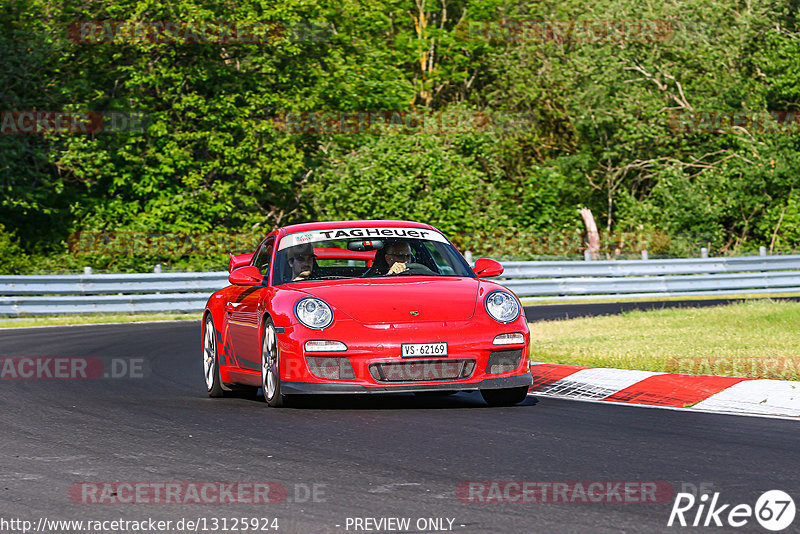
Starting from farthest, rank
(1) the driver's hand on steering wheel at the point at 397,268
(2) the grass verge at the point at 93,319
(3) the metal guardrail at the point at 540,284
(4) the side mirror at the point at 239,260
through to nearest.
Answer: (3) the metal guardrail at the point at 540,284, (2) the grass verge at the point at 93,319, (4) the side mirror at the point at 239,260, (1) the driver's hand on steering wheel at the point at 397,268

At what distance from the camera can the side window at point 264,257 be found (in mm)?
10875

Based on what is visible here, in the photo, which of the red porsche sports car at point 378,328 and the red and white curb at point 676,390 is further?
the red and white curb at point 676,390

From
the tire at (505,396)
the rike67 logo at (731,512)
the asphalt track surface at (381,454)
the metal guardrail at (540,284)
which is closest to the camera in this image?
the rike67 logo at (731,512)

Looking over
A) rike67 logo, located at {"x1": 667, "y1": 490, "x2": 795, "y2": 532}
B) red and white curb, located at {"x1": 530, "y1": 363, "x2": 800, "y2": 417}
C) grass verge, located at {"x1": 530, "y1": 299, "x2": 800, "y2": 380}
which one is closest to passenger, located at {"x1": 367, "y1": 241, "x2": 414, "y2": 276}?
red and white curb, located at {"x1": 530, "y1": 363, "x2": 800, "y2": 417}

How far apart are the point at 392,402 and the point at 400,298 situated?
1.14m

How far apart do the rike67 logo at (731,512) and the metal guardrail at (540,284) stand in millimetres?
19705

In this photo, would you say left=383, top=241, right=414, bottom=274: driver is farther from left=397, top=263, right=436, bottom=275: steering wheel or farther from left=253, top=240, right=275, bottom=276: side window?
left=253, top=240, right=275, bottom=276: side window

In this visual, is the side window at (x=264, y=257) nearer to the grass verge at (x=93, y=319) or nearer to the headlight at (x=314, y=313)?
the headlight at (x=314, y=313)

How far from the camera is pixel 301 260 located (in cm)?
1026

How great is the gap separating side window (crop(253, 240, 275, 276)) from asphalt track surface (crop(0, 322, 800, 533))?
1.19 m

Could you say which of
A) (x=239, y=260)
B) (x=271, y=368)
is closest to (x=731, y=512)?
(x=271, y=368)

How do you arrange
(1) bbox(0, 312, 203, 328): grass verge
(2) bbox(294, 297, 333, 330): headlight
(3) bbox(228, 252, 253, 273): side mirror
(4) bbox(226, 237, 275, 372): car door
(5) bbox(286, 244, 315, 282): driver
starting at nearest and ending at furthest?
(2) bbox(294, 297, 333, 330): headlight → (4) bbox(226, 237, 275, 372): car door → (5) bbox(286, 244, 315, 282): driver → (3) bbox(228, 252, 253, 273): side mirror → (1) bbox(0, 312, 203, 328): grass verge

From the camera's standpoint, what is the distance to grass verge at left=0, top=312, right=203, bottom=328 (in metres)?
23.3

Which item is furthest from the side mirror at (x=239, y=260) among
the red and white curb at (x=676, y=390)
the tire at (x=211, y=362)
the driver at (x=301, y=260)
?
the red and white curb at (x=676, y=390)
